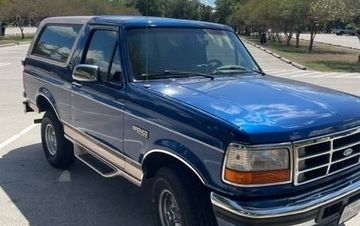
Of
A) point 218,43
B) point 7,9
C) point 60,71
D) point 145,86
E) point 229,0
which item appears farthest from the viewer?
point 229,0

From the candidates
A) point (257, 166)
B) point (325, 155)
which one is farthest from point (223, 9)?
point (257, 166)

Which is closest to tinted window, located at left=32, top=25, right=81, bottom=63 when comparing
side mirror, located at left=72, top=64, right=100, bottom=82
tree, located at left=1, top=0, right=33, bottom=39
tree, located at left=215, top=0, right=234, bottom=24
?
side mirror, located at left=72, top=64, right=100, bottom=82

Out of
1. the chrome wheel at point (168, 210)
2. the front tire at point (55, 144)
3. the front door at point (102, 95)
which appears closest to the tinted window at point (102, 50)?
the front door at point (102, 95)

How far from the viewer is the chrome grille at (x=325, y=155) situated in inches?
118

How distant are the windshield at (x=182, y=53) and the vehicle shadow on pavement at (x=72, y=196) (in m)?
1.45

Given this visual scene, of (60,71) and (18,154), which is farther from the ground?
(60,71)

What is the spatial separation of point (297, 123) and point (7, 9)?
49.5 meters

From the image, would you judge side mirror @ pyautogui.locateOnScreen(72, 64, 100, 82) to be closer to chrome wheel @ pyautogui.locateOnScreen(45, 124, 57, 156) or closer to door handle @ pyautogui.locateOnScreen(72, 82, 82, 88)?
door handle @ pyautogui.locateOnScreen(72, 82, 82, 88)

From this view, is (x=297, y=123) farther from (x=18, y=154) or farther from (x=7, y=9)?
(x=7, y=9)

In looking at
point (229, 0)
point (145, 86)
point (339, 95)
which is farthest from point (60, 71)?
point (229, 0)

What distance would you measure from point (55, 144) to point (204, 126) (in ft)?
10.9

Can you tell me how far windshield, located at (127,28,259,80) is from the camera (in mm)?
4121

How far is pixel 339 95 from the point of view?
153 inches

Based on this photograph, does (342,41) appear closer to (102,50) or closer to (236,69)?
(236,69)
